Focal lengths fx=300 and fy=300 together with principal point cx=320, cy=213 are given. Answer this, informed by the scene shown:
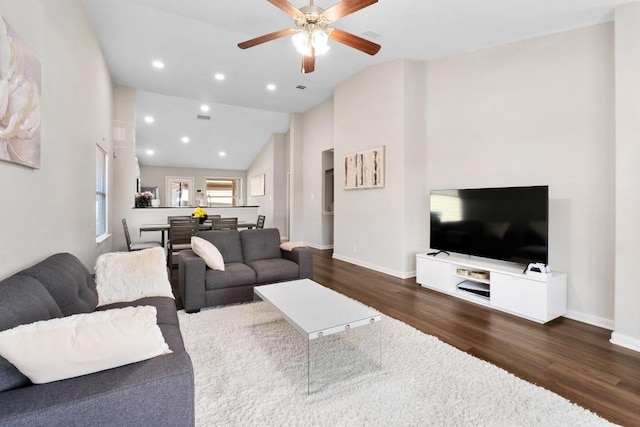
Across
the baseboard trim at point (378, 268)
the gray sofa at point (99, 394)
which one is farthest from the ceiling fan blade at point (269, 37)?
the baseboard trim at point (378, 268)

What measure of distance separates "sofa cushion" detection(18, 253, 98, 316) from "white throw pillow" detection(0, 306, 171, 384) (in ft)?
2.76

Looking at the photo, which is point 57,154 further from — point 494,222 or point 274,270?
point 494,222

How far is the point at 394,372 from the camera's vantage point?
2.11m

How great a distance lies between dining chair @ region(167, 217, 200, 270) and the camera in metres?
4.95

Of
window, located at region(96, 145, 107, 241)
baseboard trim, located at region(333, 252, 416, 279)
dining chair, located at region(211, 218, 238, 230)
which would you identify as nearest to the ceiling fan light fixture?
baseboard trim, located at region(333, 252, 416, 279)

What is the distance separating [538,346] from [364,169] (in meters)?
3.57

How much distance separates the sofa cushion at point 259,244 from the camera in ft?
13.1

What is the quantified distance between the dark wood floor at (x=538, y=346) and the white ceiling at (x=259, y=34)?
3027 mm

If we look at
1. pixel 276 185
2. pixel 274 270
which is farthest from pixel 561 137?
pixel 276 185

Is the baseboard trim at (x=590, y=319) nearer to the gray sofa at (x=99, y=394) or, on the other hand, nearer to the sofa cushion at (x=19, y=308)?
the gray sofa at (x=99, y=394)

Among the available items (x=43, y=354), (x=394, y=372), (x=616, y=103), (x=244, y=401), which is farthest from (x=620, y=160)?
(x=43, y=354)

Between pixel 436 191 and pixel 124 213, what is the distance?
6.11 m

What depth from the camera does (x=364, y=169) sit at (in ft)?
17.6

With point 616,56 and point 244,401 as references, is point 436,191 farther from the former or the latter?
point 244,401
